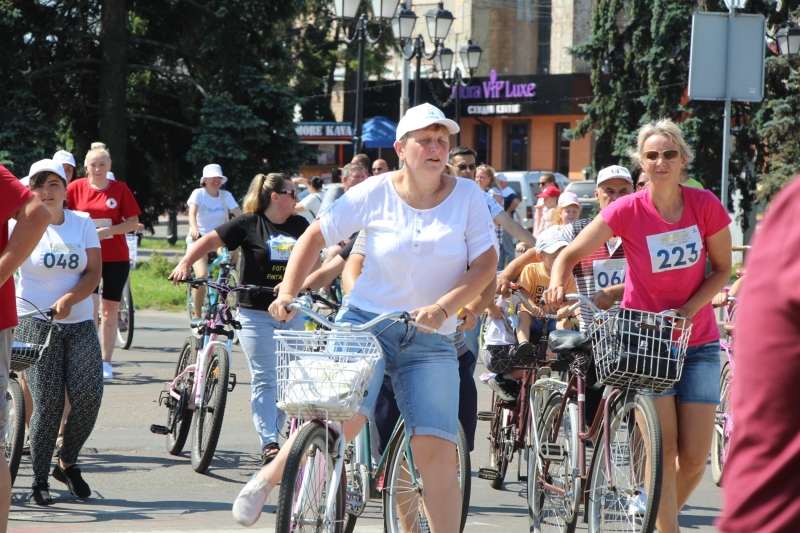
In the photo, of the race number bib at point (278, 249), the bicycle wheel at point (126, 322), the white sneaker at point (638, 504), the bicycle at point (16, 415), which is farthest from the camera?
the bicycle wheel at point (126, 322)

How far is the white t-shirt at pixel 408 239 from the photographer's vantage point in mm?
4449

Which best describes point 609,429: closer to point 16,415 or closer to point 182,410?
point 16,415

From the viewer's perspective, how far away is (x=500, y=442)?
22.6ft

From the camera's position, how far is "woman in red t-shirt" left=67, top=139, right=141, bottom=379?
33.8 ft

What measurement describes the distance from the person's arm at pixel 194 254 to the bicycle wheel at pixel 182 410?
2.20ft

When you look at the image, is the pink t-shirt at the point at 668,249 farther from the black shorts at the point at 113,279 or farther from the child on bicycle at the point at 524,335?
the black shorts at the point at 113,279

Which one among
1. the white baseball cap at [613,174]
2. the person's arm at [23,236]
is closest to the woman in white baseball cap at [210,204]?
the white baseball cap at [613,174]

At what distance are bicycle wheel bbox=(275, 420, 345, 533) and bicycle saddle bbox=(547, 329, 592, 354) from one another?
1.42 metres

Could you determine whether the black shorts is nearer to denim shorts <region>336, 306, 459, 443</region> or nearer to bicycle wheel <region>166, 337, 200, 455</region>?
bicycle wheel <region>166, 337, 200, 455</region>

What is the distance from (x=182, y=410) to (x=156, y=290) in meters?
11.5

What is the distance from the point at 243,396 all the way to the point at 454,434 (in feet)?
19.7

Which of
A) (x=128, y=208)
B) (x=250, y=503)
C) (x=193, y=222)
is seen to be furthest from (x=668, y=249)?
(x=193, y=222)

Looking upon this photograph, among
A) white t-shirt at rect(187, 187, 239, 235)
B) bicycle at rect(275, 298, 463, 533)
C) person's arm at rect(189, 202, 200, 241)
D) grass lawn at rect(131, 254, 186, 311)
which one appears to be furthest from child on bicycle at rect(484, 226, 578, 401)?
grass lawn at rect(131, 254, 186, 311)

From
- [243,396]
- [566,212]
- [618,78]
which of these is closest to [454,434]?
[566,212]
